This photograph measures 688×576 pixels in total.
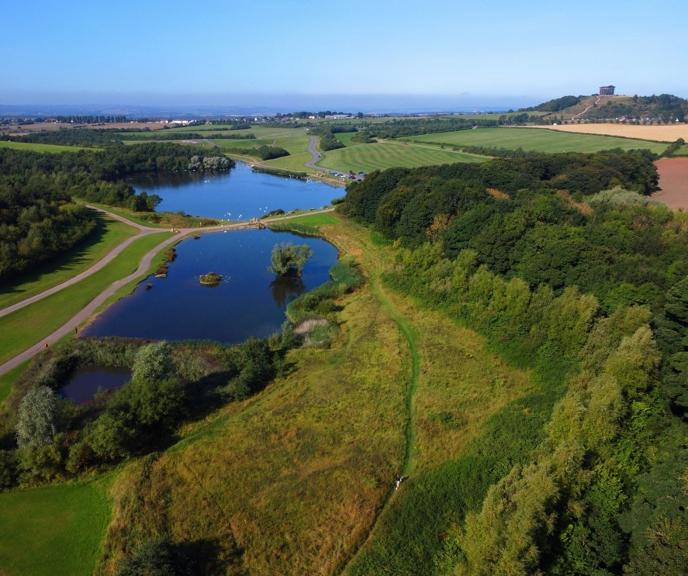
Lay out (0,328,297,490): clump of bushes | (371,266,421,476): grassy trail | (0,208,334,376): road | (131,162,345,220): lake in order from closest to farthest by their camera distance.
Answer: (0,328,297,490): clump of bushes < (371,266,421,476): grassy trail < (0,208,334,376): road < (131,162,345,220): lake

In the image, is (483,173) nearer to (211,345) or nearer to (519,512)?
(211,345)

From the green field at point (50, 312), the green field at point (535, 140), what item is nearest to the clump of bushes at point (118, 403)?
the green field at point (50, 312)

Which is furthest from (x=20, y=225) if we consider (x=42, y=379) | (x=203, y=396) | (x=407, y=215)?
(x=407, y=215)

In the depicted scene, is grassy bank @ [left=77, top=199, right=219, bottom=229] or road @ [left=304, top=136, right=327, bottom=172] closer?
grassy bank @ [left=77, top=199, right=219, bottom=229]

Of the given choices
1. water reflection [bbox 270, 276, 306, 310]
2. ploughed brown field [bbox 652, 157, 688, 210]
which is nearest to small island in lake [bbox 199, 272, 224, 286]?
water reflection [bbox 270, 276, 306, 310]

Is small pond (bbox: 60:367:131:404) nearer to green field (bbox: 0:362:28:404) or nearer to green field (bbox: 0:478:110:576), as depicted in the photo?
green field (bbox: 0:362:28:404)

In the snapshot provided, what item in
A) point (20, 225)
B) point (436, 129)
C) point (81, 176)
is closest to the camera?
point (20, 225)
